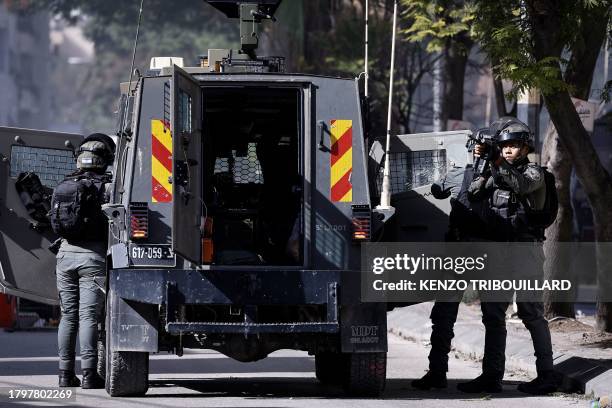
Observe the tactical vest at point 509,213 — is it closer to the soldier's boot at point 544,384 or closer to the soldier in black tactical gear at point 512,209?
the soldier in black tactical gear at point 512,209

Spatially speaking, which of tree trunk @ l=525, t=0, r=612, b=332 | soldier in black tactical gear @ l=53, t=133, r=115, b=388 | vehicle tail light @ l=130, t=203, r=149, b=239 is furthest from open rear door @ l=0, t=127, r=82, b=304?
tree trunk @ l=525, t=0, r=612, b=332

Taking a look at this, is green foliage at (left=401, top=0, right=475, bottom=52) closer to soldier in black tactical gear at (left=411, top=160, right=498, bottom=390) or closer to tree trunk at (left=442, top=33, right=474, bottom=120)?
tree trunk at (left=442, top=33, right=474, bottom=120)

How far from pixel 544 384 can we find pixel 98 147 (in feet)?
12.0

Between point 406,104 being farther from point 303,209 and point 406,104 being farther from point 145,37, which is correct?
Answer: point 145,37

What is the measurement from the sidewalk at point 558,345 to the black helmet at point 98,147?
380 centimetres

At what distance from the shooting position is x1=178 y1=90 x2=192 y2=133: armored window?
9508mm

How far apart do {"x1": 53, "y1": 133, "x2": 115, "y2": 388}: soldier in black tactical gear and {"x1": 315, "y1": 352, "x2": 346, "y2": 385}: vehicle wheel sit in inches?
67.5

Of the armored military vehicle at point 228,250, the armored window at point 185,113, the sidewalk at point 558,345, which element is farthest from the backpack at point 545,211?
the armored window at point 185,113

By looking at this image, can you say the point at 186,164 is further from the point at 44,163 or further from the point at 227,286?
the point at 44,163

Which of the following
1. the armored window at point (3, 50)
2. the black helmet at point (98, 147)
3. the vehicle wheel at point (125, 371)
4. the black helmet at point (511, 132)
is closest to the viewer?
the vehicle wheel at point (125, 371)

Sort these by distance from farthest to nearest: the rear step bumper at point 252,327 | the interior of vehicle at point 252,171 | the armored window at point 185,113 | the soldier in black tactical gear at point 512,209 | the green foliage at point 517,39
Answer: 1. the green foliage at point 517,39
2. the interior of vehicle at point 252,171
3. the soldier in black tactical gear at point 512,209
4. the rear step bumper at point 252,327
5. the armored window at point 185,113

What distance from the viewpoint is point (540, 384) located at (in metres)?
10.8

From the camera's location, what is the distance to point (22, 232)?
38.0 feet

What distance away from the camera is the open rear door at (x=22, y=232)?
11523mm
